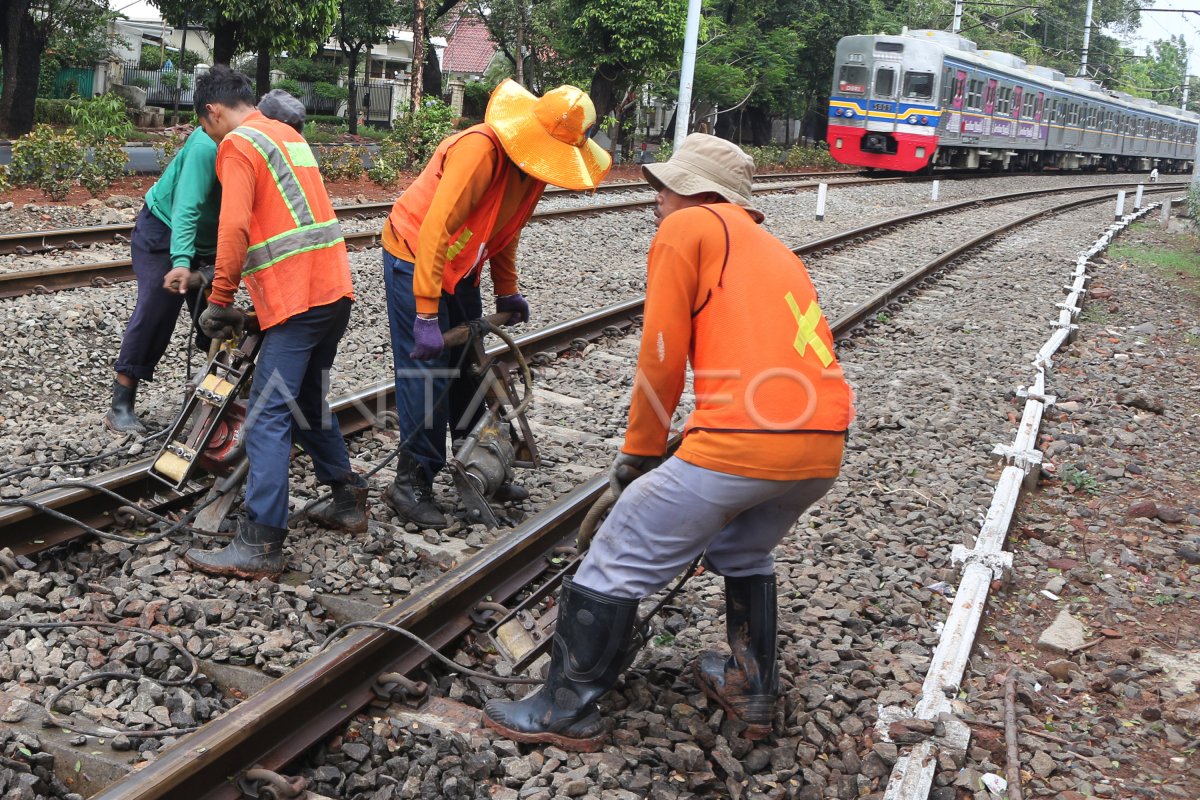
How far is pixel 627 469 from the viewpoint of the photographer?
3.47m

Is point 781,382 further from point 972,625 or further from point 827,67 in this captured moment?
point 827,67

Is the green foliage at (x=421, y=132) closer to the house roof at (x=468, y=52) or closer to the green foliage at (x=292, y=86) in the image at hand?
the green foliage at (x=292, y=86)

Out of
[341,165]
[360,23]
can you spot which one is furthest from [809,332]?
[360,23]

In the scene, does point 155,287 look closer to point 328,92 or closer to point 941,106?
point 941,106

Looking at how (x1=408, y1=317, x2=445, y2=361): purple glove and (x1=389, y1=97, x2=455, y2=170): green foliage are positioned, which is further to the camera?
(x1=389, y1=97, x2=455, y2=170): green foliage

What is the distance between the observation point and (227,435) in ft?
15.5

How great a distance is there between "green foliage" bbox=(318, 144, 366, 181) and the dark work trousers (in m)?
13.2

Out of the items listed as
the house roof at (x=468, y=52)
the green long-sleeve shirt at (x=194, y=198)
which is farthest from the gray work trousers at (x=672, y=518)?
the house roof at (x=468, y=52)

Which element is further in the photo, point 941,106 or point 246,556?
point 941,106

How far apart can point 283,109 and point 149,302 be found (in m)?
1.65

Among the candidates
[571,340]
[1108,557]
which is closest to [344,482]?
[1108,557]

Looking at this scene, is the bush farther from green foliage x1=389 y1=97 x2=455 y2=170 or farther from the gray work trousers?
the gray work trousers

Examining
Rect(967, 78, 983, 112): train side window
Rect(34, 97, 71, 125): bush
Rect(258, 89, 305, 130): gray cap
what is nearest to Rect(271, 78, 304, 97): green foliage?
Rect(34, 97, 71, 125): bush

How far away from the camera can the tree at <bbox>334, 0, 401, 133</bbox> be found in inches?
1404
